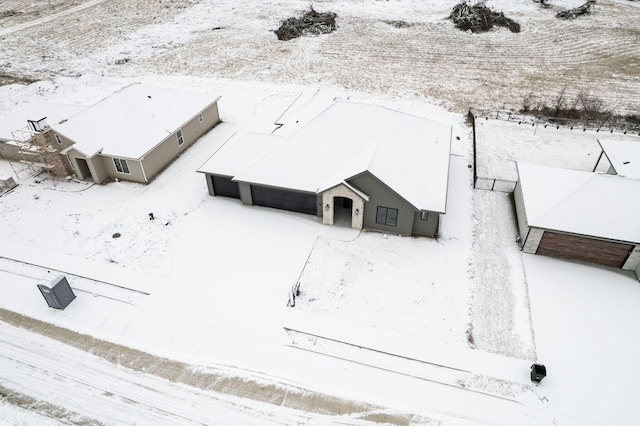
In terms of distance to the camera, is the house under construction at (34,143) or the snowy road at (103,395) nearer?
the snowy road at (103,395)

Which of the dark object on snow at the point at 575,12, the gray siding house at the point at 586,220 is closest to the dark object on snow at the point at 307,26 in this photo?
the dark object on snow at the point at 575,12

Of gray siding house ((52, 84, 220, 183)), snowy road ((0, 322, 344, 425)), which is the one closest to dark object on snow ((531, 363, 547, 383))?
snowy road ((0, 322, 344, 425))

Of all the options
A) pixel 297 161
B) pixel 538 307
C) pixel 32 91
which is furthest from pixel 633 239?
pixel 32 91

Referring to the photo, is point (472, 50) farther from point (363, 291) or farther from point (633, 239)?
point (363, 291)

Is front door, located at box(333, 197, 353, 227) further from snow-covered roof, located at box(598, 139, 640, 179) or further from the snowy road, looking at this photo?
snow-covered roof, located at box(598, 139, 640, 179)

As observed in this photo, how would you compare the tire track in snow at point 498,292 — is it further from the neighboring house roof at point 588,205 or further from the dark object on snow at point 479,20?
the dark object on snow at point 479,20
